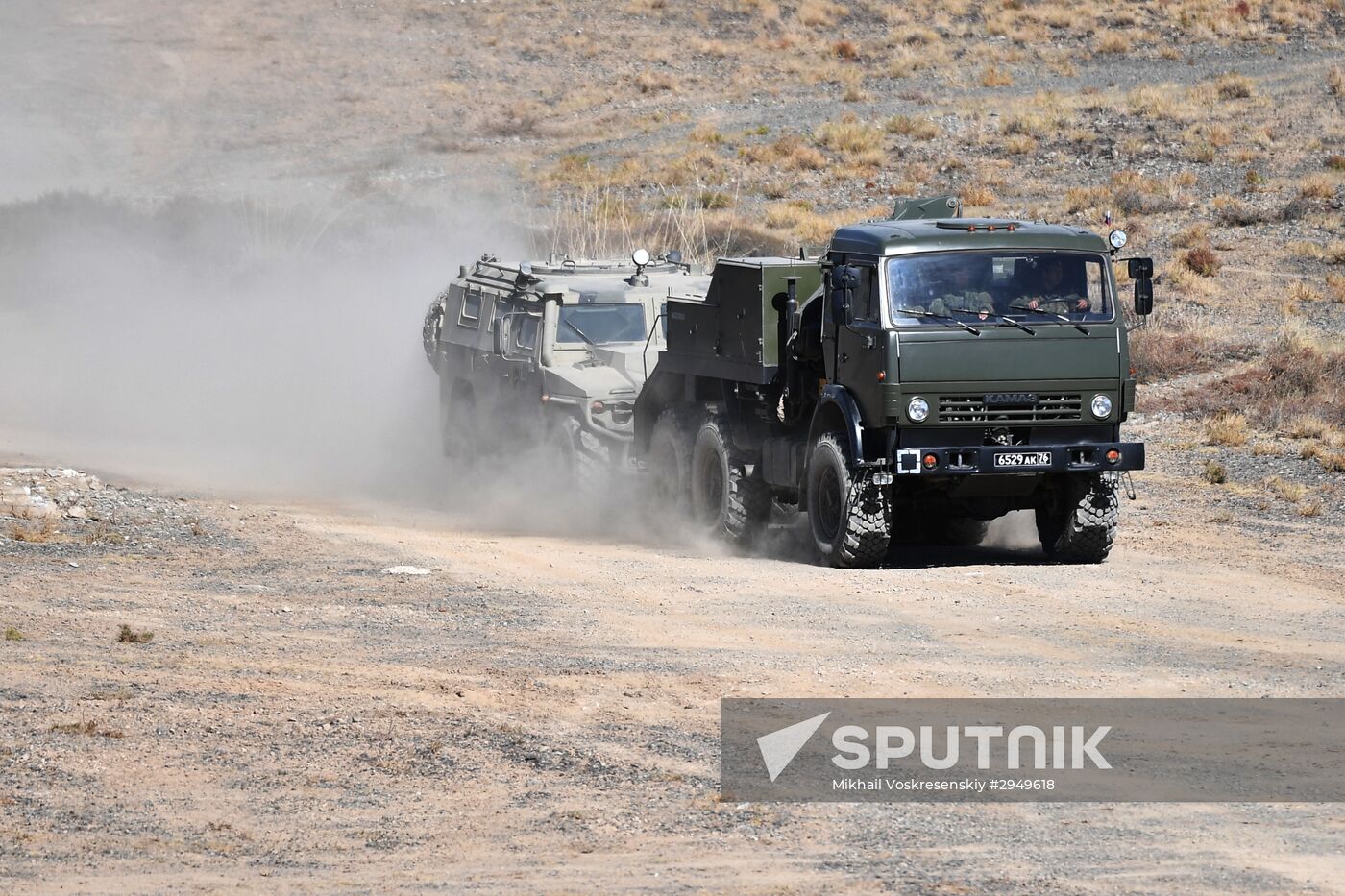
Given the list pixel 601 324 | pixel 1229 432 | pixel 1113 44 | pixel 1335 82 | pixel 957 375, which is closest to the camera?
pixel 957 375

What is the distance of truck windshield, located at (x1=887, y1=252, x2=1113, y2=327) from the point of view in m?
14.1

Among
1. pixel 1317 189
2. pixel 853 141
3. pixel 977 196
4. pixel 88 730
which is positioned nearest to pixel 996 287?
pixel 88 730

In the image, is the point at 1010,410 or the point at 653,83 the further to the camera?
the point at 653,83

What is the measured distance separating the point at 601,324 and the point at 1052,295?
595cm

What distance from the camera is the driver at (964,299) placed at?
46.3 feet

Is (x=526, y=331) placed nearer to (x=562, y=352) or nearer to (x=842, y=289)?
(x=562, y=352)

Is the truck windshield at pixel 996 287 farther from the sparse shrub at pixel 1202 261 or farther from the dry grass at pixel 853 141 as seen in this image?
the dry grass at pixel 853 141

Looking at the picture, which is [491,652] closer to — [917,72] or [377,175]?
[377,175]

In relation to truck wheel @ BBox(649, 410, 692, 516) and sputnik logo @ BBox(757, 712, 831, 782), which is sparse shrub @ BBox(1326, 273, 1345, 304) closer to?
truck wheel @ BBox(649, 410, 692, 516)

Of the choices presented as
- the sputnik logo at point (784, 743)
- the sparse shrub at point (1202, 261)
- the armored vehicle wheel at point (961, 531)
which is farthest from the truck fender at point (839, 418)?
the sparse shrub at point (1202, 261)

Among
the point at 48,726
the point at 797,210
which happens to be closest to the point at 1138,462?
the point at 48,726

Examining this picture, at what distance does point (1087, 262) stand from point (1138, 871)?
7.66 m

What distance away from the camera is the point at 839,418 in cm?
1489

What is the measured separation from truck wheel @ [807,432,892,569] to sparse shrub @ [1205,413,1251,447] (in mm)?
9079
